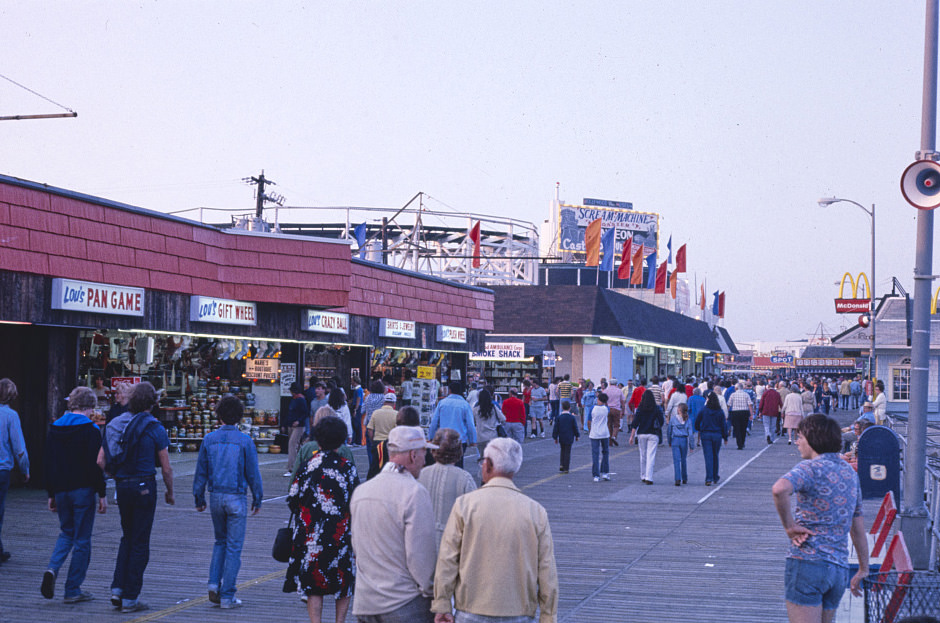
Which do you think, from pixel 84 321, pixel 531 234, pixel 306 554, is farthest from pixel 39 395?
pixel 531 234

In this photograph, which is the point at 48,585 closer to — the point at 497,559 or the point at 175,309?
the point at 497,559

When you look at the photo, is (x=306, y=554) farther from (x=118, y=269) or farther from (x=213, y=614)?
(x=118, y=269)

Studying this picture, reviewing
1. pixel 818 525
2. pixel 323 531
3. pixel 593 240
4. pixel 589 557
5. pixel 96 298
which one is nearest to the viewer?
pixel 818 525

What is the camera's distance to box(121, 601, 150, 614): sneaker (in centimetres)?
856

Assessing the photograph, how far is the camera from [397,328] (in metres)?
28.7

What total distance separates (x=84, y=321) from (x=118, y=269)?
1232 mm

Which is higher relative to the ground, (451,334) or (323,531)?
(451,334)

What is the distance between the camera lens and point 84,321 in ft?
55.9

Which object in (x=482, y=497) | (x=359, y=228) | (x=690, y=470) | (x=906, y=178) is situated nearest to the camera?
(x=482, y=497)

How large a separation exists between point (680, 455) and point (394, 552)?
46.0 feet

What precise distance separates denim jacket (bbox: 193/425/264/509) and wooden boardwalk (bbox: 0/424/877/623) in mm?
1068

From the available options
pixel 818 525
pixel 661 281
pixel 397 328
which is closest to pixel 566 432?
pixel 397 328

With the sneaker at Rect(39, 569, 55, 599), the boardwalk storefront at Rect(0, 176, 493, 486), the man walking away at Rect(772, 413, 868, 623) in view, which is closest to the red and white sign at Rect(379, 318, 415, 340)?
the boardwalk storefront at Rect(0, 176, 493, 486)

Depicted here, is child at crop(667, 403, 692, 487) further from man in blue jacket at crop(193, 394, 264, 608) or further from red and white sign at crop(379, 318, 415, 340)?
man in blue jacket at crop(193, 394, 264, 608)
